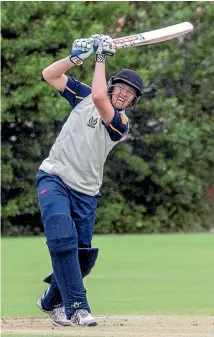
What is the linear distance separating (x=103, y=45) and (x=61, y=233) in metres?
1.42

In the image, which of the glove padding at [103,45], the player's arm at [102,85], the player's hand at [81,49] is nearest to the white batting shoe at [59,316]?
the player's arm at [102,85]

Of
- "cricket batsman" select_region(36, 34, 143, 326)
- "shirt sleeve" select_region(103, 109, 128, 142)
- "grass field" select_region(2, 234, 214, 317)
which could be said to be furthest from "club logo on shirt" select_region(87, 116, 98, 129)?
"grass field" select_region(2, 234, 214, 317)

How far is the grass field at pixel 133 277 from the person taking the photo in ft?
34.0

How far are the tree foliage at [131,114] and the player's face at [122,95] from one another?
53.7 feet

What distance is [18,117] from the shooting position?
2483 centimetres

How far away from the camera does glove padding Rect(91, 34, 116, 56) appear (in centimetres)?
755

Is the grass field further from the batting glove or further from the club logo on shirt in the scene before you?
the batting glove

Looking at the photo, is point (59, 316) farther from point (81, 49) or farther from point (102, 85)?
point (81, 49)

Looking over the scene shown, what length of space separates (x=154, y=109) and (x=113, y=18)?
2476 millimetres

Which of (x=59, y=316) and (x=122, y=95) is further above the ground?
(x=122, y=95)

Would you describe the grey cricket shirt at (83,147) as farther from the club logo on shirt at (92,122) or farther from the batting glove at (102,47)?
the batting glove at (102,47)

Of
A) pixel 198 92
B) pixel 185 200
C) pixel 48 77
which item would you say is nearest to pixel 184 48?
pixel 198 92

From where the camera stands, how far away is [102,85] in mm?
7375

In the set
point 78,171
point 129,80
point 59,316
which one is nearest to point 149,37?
point 129,80
